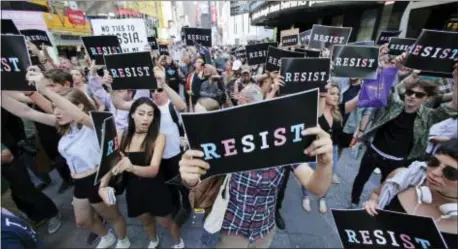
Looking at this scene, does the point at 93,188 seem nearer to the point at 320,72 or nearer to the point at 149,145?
the point at 149,145

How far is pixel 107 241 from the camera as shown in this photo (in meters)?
3.07

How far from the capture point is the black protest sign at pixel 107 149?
1.78m

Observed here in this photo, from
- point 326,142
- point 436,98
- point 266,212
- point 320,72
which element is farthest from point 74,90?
point 436,98

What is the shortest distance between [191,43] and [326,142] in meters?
5.77

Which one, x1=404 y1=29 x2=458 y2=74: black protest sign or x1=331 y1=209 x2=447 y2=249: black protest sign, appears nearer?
x1=331 y1=209 x2=447 y2=249: black protest sign

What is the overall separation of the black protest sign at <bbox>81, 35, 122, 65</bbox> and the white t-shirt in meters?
1.38

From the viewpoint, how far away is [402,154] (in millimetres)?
3037

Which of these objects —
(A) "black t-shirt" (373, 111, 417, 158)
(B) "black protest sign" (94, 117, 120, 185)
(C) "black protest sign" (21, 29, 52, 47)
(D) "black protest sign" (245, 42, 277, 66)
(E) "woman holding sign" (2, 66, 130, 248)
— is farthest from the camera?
(D) "black protest sign" (245, 42, 277, 66)

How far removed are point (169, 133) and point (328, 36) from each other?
3.40 metres

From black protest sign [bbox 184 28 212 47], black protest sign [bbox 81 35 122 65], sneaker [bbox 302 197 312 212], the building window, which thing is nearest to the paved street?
sneaker [bbox 302 197 312 212]

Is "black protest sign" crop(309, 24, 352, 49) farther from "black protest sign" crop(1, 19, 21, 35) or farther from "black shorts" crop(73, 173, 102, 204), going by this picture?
"black protest sign" crop(1, 19, 21, 35)

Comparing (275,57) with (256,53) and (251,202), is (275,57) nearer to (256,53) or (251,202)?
(256,53)

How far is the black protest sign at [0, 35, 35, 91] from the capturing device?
202 centimetres

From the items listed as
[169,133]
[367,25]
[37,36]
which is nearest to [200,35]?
[37,36]
